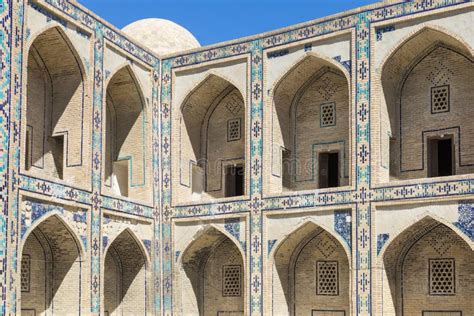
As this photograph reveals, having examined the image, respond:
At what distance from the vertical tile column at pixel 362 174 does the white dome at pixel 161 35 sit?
211 inches

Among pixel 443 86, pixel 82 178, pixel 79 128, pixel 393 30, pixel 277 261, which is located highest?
pixel 393 30

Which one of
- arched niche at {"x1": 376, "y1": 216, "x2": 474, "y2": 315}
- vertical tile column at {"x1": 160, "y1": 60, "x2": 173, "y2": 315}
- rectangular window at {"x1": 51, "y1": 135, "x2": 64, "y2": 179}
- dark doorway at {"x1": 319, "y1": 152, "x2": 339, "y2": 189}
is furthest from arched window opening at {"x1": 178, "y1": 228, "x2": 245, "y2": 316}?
arched niche at {"x1": 376, "y1": 216, "x2": 474, "y2": 315}

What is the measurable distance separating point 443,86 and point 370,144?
178 centimetres

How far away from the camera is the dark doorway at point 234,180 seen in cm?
1530

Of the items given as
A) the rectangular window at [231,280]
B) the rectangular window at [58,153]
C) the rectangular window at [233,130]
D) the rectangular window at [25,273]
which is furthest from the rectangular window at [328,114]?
the rectangular window at [25,273]

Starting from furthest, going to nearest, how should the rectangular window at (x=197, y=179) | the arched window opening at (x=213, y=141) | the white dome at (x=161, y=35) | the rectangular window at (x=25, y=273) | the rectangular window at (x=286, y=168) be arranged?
the white dome at (x=161, y=35) < the rectangular window at (x=197, y=179) < the arched window opening at (x=213, y=141) < the rectangular window at (x=286, y=168) < the rectangular window at (x=25, y=273)

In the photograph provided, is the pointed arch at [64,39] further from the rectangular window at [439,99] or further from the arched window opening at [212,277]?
the rectangular window at [439,99]

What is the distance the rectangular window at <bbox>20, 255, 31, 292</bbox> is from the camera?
12539mm

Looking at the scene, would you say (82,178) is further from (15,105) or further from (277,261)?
(277,261)

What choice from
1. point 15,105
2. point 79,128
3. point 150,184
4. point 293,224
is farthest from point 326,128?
point 15,105

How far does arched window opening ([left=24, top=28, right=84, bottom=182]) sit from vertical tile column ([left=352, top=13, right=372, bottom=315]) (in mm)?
4707

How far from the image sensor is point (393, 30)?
12750mm

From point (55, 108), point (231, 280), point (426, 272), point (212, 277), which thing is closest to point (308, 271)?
point (231, 280)

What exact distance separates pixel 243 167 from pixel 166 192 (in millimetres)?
1636
